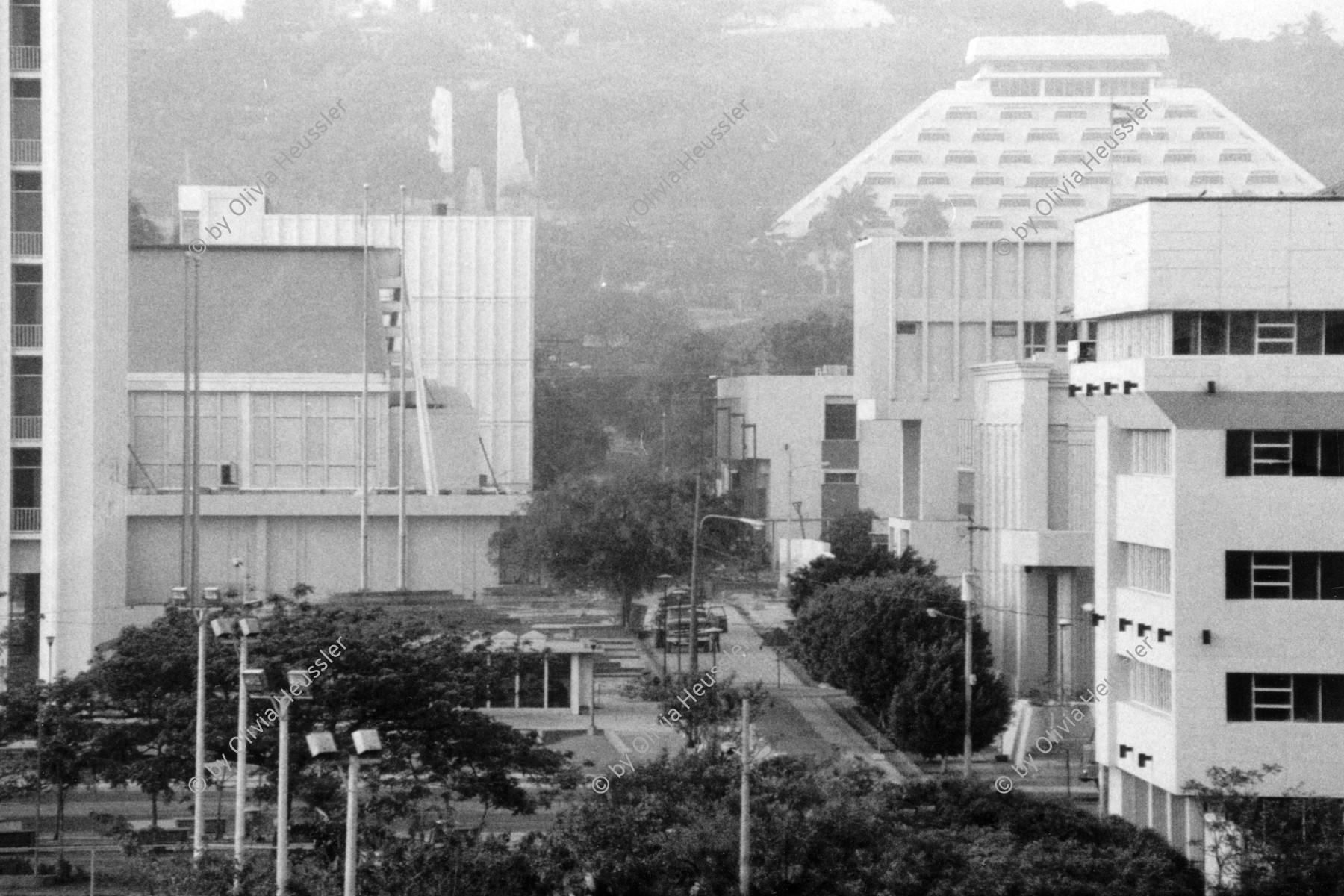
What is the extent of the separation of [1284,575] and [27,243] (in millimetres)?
23616

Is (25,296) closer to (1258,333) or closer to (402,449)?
(402,449)

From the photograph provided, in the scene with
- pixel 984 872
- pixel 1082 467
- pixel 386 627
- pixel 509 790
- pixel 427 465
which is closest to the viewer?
pixel 984 872

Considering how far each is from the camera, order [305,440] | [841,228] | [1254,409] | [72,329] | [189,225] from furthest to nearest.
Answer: [841,228] < [189,225] < [305,440] < [72,329] < [1254,409]

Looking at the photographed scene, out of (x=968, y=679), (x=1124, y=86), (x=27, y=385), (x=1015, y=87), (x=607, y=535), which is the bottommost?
(x=968, y=679)

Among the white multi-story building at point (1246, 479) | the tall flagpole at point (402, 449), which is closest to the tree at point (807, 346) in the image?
the tall flagpole at point (402, 449)

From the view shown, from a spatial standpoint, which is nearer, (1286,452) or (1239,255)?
(1239,255)

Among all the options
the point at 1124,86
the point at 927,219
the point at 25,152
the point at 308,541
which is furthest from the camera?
the point at 1124,86

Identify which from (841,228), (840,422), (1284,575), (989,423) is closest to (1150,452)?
(1284,575)

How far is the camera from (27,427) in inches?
1561

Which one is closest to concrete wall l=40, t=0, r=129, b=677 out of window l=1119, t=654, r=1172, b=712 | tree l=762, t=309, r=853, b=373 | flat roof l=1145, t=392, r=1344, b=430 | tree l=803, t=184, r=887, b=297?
window l=1119, t=654, r=1172, b=712

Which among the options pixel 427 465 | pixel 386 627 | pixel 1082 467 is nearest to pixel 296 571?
pixel 427 465

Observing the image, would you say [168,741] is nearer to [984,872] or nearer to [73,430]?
[984,872]

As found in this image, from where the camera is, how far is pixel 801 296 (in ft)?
538

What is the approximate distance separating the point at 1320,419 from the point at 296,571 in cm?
2838
